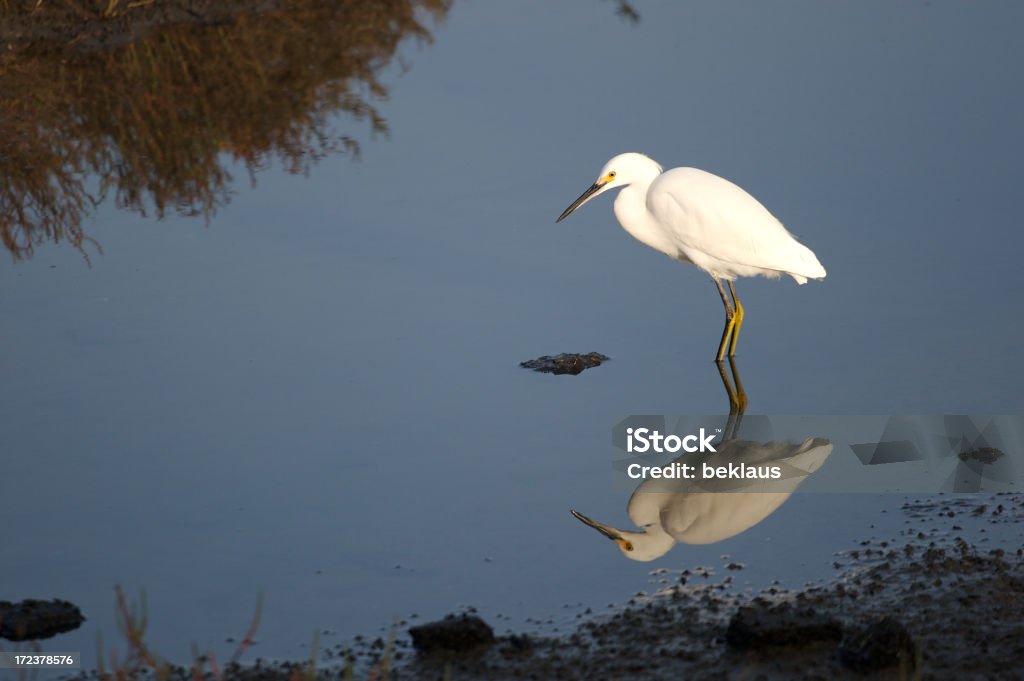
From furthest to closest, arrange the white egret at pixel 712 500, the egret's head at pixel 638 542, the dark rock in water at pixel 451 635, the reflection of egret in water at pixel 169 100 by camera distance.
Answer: the reflection of egret in water at pixel 169 100 < the white egret at pixel 712 500 < the egret's head at pixel 638 542 < the dark rock in water at pixel 451 635

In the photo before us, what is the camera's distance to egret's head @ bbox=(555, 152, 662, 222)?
6.37 meters

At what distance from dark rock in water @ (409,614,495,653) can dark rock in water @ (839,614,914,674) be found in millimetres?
994

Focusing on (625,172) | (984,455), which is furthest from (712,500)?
(625,172)

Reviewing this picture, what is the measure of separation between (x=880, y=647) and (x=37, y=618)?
7.78 feet

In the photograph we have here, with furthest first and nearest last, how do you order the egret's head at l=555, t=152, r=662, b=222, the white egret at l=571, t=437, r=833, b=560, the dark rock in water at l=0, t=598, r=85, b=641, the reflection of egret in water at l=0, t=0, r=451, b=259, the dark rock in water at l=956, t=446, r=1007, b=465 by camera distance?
1. the reflection of egret in water at l=0, t=0, r=451, b=259
2. the egret's head at l=555, t=152, r=662, b=222
3. the dark rock in water at l=956, t=446, r=1007, b=465
4. the white egret at l=571, t=437, r=833, b=560
5. the dark rock in water at l=0, t=598, r=85, b=641

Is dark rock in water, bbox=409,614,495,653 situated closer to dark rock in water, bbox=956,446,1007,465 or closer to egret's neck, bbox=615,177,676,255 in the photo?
dark rock in water, bbox=956,446,1007,465

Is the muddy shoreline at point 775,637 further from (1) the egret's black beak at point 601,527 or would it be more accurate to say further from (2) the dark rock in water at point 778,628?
(1) the egret's black beak at point 601,527

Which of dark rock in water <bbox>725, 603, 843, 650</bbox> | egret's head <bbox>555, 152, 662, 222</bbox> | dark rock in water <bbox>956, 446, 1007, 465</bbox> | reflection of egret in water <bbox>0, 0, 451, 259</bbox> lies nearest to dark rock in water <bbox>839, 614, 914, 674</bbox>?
dark rock in water <bbox>725, 603, 843, 650</bbox>

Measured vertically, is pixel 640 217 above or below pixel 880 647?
above

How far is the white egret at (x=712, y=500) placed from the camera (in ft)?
15.0

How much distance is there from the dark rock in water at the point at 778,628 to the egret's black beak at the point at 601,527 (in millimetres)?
877

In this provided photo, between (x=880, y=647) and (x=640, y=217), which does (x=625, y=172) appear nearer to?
(x=640, y=217)

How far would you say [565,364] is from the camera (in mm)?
5820

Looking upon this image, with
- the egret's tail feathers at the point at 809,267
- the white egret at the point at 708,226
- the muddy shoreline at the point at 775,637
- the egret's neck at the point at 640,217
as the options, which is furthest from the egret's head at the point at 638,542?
the egret's neck at the point at 640,217
